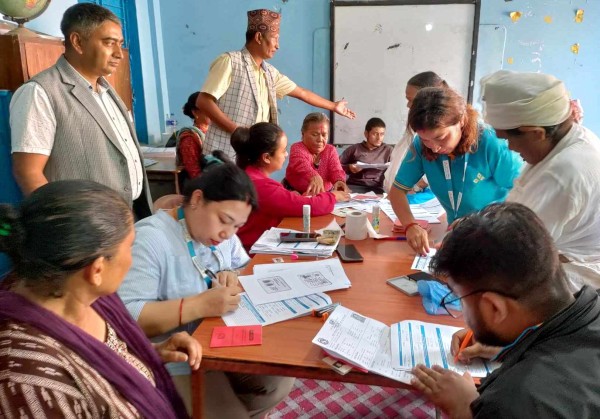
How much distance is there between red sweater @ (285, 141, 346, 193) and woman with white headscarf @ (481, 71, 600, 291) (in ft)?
5.34

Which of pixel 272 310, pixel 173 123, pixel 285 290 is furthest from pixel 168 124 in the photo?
pixel 272 310

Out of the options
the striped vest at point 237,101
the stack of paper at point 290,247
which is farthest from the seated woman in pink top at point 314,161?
the stack of paper at point 290,247

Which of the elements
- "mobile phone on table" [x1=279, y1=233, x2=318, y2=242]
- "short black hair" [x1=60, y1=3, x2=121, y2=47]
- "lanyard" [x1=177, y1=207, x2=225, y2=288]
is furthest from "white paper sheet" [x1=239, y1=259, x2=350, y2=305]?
"short black hair" [x1=60, y1=3, x2=121, y2=47]

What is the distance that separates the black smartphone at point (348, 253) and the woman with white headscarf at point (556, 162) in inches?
23.9

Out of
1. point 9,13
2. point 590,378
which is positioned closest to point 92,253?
point 590,378

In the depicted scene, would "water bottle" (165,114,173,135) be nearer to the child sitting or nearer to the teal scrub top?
the child sitting

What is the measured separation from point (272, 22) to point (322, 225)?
4.37ft

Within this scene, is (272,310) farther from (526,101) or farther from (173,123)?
(173,123)

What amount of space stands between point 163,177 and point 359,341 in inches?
101

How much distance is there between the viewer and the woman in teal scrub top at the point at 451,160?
68.7 inches

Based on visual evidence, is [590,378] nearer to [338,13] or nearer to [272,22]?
[272,22]

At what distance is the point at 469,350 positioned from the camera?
3.63ft

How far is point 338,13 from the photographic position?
4105 millimetres

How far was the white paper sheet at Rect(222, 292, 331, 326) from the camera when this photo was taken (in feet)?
4.27
